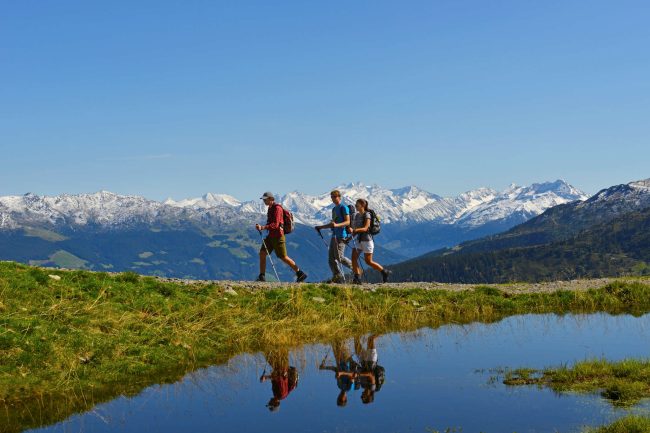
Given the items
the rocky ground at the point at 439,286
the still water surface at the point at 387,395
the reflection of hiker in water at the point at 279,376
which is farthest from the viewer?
the rocky ground at the point at 439,286

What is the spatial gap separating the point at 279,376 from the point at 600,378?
6775 mm

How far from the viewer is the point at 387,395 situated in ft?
42.5

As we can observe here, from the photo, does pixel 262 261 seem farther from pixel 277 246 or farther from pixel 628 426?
pixel 628 426

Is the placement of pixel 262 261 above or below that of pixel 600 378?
above

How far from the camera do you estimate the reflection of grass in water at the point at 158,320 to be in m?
14.2

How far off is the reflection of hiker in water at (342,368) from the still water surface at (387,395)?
56 mm

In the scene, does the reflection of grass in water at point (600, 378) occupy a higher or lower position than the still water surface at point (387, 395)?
higher

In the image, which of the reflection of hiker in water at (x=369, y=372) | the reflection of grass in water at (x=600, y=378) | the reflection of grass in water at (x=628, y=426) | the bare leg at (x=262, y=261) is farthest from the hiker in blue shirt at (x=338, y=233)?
the reflection of grass in water at (x=628, y=426)

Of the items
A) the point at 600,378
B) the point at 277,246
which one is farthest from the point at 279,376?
the point at 277,246

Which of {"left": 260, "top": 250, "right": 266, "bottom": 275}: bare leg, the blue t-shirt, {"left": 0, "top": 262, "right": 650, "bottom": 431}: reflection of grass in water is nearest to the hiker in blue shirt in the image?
the blue t-shirt

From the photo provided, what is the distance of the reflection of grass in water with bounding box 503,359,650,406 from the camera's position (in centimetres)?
1215

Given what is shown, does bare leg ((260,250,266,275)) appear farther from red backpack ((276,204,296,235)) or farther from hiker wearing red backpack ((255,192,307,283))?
red backpack ((276,204,296,235))

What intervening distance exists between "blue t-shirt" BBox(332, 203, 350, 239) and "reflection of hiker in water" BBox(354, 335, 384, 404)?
1035 cm

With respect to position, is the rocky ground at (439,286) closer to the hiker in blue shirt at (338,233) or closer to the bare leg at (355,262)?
the bare leg at (355,262)
